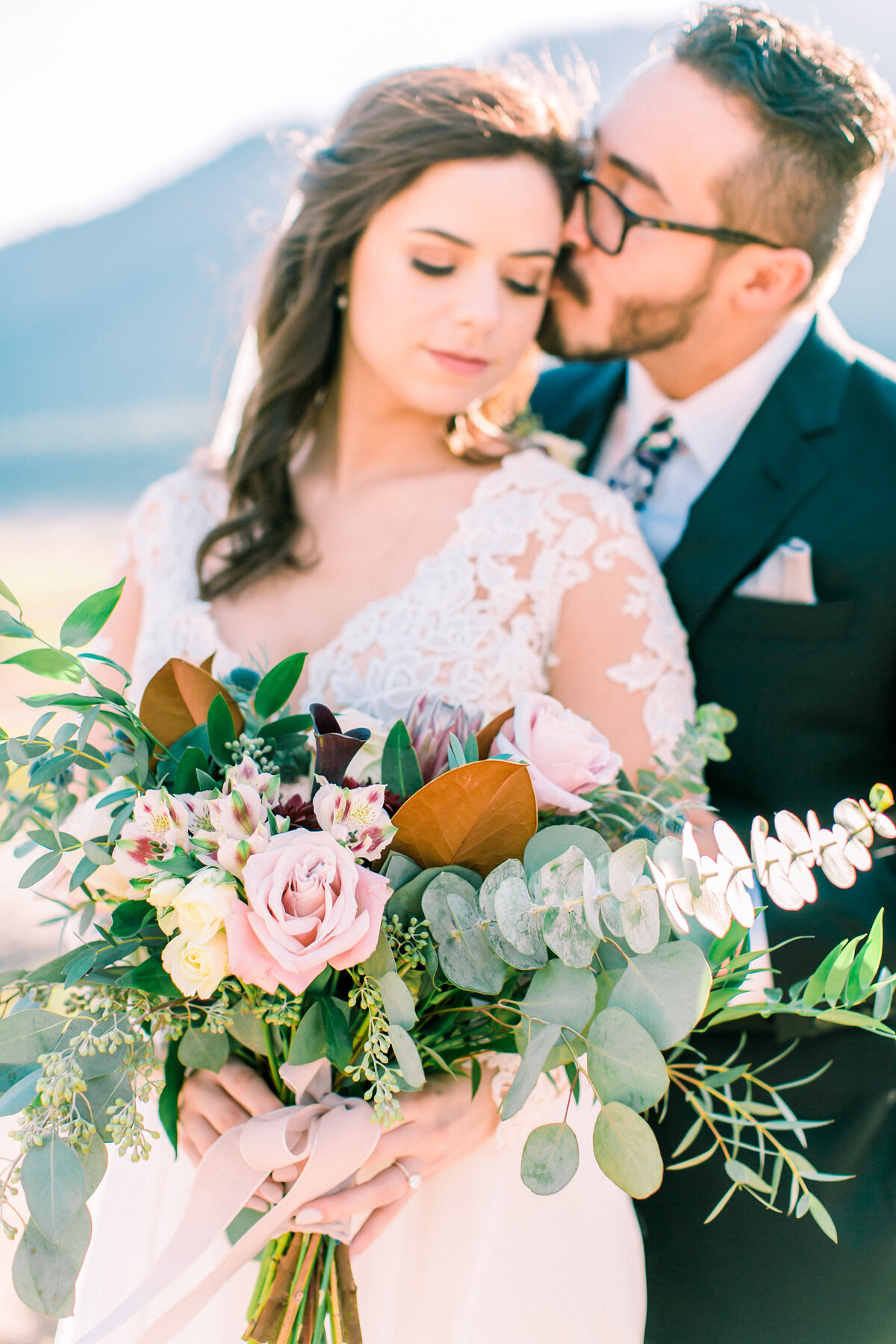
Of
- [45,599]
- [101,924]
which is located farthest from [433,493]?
[45,599]

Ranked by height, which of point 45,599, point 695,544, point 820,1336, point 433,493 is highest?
point 433,493

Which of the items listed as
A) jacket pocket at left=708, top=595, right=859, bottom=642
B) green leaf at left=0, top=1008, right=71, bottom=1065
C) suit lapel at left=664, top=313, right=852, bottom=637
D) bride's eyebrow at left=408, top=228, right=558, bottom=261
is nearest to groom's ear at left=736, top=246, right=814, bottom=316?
suit lapel at left=664, top=313, right=852, bottom=637

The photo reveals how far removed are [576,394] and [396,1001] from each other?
187cm

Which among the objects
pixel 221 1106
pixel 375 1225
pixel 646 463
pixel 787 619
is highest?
pixel 646 463

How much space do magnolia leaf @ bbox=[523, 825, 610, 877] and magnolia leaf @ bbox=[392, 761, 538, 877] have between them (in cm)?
3

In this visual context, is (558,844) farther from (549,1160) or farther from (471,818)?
(549,1160)

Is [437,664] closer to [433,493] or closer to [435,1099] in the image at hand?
[433,493]

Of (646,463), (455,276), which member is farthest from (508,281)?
(646,463)

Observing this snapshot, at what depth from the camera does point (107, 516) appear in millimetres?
8617

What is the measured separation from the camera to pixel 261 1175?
3.51 ft

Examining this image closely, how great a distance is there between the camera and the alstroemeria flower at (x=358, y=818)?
896mm

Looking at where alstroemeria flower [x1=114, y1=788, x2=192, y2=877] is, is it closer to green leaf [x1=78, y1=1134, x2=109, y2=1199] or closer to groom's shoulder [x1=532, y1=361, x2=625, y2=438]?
green leaf [x1=78, y1=1134, x2=109, y2=1199]

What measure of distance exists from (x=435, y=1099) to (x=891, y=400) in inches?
61.6

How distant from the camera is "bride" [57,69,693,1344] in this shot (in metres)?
1.33
